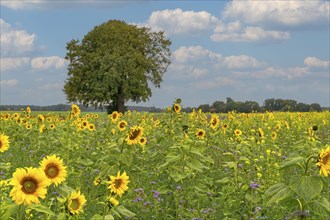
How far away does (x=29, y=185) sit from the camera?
10.5ft

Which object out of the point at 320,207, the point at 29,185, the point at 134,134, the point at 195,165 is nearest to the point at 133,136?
the point at 134,134

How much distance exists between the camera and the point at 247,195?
5.85 meters

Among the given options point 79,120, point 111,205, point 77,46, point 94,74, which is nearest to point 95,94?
point 94,74

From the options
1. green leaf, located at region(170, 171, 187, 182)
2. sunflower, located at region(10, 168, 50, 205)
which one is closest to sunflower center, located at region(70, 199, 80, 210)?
sunflower, located at region(10, 168, 50, 205)

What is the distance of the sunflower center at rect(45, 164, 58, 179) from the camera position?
12.2 ft

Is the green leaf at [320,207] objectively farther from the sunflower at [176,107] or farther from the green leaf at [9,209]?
the sunflower at [176,107]

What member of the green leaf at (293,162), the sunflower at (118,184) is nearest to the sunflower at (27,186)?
the sunflower at (118,184)

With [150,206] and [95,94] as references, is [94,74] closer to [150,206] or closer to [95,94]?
[95,94]

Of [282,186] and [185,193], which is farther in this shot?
[185,193]

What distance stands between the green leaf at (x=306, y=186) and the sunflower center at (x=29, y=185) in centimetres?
176

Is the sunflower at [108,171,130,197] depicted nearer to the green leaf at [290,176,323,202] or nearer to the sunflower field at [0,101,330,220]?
the sunflower field at [0,101,330,220]

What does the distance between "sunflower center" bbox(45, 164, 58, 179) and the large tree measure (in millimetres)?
35152

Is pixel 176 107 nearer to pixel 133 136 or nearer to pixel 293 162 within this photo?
pixel 133 136

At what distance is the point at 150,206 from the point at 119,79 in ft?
111
